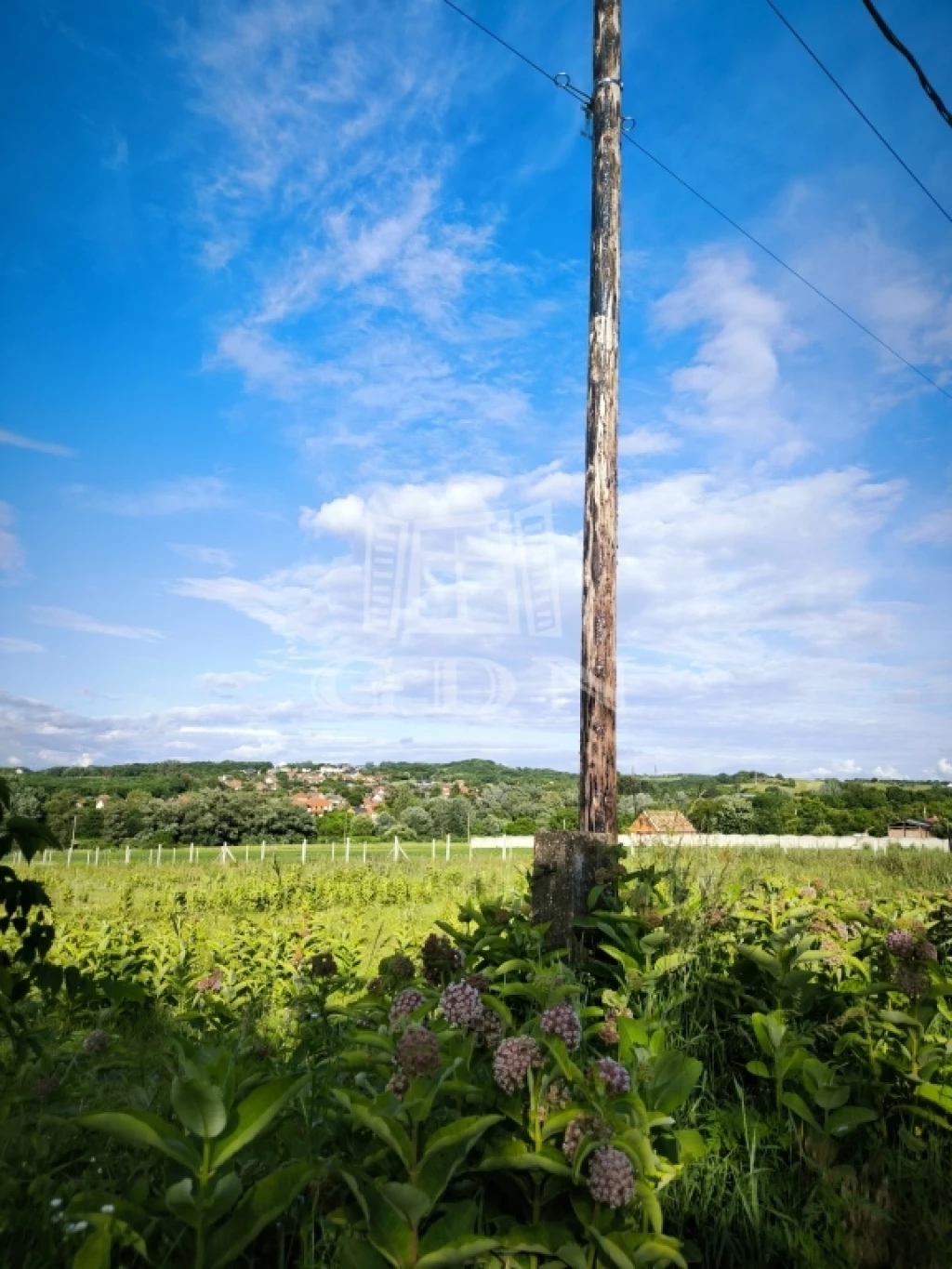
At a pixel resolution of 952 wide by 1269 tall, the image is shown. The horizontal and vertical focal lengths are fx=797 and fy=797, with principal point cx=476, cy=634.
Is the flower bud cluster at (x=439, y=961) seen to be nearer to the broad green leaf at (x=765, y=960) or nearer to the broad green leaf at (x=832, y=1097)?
the broad green leaf at (x=765, y=960)

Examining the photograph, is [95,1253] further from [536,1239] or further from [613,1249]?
[613,1249]

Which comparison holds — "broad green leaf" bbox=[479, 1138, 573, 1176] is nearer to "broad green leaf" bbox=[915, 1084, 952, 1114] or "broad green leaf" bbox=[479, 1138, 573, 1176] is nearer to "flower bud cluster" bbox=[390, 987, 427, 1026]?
"flower bud cluster" bbox=[390, 987, 427, 1026]

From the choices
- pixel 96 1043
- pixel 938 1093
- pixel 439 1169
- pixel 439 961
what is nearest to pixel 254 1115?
pixel 439 1169

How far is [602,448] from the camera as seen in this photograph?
5098mm

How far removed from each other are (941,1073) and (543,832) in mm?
1997

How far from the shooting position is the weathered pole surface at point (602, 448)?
4766 millimetres

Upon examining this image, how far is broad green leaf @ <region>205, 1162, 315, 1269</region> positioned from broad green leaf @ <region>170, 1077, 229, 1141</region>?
0.50 feet

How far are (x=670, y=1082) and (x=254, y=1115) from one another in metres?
1.03

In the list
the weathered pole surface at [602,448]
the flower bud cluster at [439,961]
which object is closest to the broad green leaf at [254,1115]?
the flower bud cluster at [439,961]

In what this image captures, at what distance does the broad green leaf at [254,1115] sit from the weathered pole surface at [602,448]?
10.8ft

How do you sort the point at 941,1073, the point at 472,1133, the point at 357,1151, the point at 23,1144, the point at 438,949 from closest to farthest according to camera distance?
the point at 472,1133 < the point at 357,1151 < the point at 23,1144 < the point at 941,1073 < the point at 438,949

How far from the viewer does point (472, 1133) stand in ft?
5.09

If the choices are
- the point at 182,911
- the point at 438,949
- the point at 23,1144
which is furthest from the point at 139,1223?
the point at 182,911

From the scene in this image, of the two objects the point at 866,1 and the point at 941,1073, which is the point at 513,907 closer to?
the point at 941,1073
